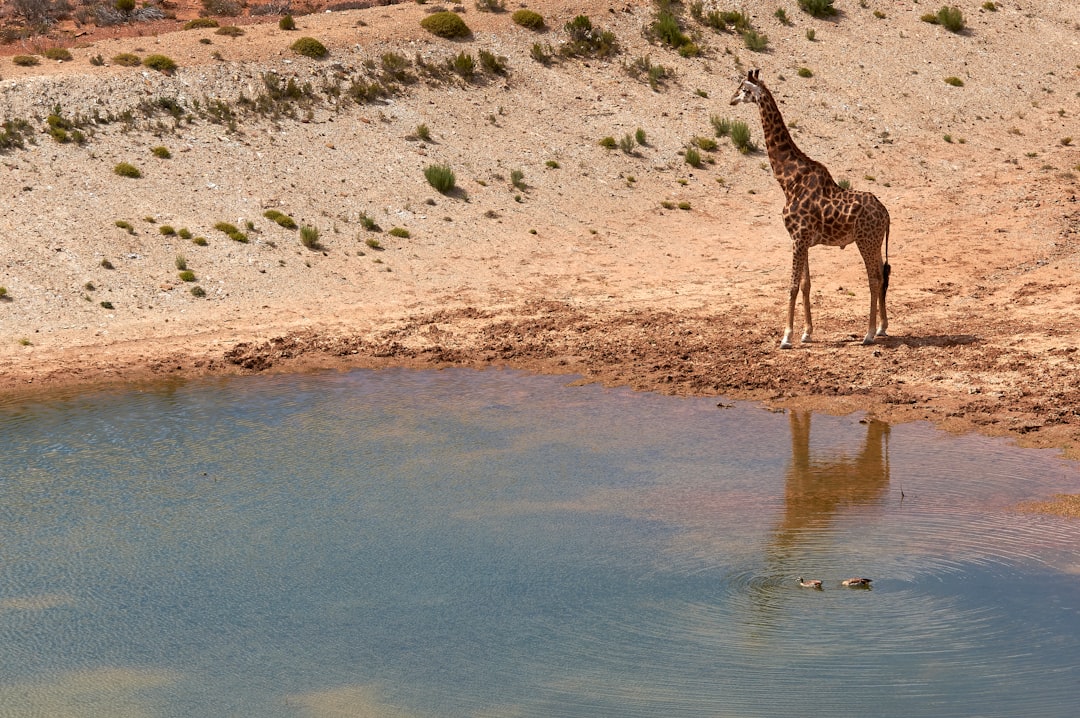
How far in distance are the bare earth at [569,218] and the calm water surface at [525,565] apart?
2521mm

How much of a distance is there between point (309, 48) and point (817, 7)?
15818 mm

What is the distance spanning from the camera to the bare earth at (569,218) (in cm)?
1952

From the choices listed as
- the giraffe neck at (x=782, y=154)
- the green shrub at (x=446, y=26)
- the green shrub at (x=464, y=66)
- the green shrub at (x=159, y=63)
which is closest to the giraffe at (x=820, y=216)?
the giraffe neck at (x=782, y=154)

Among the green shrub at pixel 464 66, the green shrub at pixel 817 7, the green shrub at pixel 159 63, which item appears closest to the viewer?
the green shrub at pixel 159 63

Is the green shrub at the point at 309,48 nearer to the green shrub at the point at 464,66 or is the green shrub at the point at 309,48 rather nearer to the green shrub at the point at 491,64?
the green shrub at the point at 464,66

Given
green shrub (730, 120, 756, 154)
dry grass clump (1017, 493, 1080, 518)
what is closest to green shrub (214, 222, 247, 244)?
green shrub (730, 120, 756, 154)

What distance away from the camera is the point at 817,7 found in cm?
3822

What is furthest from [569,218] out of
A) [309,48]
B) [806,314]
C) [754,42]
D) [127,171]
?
[754,42]

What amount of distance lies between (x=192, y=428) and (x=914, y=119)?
935 inches

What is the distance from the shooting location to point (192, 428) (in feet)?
55.1

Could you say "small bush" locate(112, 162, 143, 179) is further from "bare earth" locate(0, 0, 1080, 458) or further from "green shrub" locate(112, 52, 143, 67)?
"green shrub" locate(112, 52, 143, 67)

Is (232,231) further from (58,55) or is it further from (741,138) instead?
(741,138)

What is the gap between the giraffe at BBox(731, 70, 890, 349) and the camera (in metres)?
18.6

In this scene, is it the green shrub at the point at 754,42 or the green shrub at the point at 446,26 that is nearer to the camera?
the green shrub at the point at 446,26
